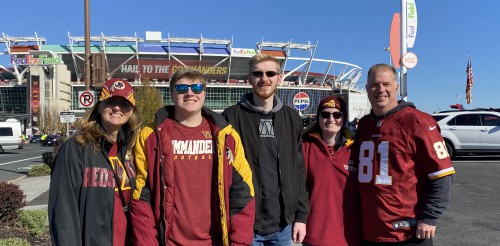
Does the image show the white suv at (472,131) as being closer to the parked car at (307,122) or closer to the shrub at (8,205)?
the parked car at (307,122)

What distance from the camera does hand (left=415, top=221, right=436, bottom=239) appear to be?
2787mm

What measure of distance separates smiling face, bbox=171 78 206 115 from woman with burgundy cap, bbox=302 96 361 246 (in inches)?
41.9

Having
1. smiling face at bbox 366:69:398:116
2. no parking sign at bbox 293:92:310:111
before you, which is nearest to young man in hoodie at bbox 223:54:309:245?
smiling face at bbox 366:69:398:116

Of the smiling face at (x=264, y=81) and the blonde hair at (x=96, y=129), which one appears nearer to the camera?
the blonde hair at (x=96, y=129)

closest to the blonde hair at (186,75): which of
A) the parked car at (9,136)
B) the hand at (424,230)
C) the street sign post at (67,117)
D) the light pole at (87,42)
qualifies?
the hand at (424,230)

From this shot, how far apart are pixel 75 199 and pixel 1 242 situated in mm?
2994

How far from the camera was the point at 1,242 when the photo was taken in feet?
15.5

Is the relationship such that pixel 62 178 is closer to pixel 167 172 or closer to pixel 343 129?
pixel 167 172

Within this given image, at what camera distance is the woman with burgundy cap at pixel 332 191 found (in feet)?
10.4

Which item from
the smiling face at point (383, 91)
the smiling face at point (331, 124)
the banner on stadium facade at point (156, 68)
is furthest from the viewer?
the banner on stadium facade at point (156, 68)

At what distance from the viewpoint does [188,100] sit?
278cm

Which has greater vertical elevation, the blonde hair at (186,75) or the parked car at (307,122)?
the blonde hair at (186,75)

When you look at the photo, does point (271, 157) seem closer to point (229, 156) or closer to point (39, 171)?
point (229, 156)

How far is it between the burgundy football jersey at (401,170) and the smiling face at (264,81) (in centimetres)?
88
